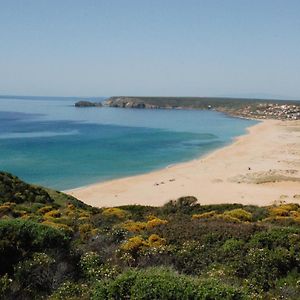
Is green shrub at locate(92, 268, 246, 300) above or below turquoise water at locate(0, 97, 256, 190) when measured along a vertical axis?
above

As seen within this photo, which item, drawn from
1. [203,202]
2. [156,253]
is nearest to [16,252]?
[156,253]

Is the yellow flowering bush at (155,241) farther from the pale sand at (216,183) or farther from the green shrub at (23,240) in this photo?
the pale sand at (216,183)

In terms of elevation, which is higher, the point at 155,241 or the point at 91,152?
the point at 155,241

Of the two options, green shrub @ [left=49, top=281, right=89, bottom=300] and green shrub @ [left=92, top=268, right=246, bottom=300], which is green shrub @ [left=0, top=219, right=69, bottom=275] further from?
green shrub @ [left=92, top=268, right=246, bottom=300]

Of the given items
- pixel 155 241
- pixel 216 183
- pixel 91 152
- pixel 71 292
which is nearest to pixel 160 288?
pixel 71 292

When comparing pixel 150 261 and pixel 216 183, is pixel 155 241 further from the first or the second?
pixel 216 183

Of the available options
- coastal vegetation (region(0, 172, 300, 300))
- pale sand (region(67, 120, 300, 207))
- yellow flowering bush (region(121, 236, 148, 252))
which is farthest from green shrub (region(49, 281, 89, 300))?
pale sand (region(67, 120, 300, 207))

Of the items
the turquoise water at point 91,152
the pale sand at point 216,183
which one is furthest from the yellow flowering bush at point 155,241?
the turquoise water at point 91,152
